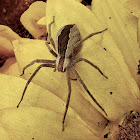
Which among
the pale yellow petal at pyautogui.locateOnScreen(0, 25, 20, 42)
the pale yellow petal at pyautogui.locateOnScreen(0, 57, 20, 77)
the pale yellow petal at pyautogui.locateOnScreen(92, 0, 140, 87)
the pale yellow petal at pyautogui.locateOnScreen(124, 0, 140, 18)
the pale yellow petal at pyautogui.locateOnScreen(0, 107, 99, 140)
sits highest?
the pale yellow petal at pyautogui.locateOnScreen(124, 0, 140, 18)

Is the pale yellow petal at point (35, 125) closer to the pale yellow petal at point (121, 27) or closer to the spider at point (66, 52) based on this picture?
the spider at point (66, 52)

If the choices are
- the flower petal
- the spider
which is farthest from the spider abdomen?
the flower petal

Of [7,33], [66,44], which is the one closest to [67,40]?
[66,44]

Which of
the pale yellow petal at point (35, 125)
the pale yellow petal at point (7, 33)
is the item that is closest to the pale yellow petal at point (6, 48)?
the pale yellow petal at point (7, 33)

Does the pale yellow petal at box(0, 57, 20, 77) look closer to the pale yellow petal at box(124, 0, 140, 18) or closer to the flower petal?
the flower petal

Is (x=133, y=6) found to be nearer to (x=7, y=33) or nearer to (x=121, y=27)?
(x=121, y=27)

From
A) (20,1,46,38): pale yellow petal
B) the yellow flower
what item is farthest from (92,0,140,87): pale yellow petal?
(20,1,46,38): pale yellow petal

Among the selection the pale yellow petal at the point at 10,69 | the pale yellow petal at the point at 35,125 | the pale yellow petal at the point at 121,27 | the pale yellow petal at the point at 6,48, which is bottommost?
the pale yellow petal at the point at 35,125

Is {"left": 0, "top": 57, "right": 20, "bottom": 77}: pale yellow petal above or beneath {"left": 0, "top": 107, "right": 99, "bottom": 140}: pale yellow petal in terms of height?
above

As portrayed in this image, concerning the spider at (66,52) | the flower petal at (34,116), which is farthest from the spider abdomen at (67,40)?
the flower petal at (34,116)

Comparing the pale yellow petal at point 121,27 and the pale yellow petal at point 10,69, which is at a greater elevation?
the pale yellow petal at point 121,27
